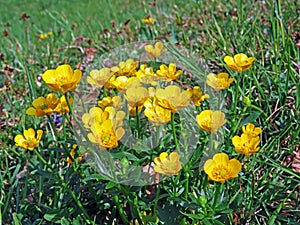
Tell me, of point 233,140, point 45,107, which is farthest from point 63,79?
point 233,140

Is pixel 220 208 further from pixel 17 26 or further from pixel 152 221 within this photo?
pixel 17 26

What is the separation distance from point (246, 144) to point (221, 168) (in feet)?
0.40

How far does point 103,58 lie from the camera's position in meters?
3.00

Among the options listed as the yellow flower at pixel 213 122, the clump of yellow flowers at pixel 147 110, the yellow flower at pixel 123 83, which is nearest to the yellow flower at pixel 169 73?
the clump of yellow flowers at pixel 147 110

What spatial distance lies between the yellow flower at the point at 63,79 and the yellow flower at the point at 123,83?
4.9 inches

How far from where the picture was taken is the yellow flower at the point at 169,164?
1187 millimetres

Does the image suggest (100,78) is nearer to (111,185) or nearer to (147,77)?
(147,77)

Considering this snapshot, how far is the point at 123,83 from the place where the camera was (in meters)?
1.36

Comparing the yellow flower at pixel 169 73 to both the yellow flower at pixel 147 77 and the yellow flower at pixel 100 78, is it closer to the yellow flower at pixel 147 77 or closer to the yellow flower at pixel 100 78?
the yellow flower at pixel 147 77

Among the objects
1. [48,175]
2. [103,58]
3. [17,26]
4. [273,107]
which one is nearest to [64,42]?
[103,58]

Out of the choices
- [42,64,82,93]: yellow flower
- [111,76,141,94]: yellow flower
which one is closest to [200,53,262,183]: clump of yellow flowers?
[111,76,141,94]: yellow flower

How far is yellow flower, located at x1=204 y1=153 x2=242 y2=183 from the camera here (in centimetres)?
113

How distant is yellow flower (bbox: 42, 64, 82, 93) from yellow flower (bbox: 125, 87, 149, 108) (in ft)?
0.45

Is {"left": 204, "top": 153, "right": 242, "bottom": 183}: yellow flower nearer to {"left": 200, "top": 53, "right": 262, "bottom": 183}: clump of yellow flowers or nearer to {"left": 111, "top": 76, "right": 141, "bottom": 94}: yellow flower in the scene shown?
{"left": 200, "top": 53, "right": 262, "bottom": 183}: clump of yellow flowers
